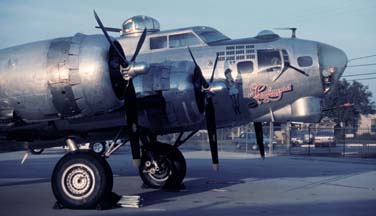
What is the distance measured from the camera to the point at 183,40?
48.6 feet

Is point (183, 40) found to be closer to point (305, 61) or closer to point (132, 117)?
point (305, 61)

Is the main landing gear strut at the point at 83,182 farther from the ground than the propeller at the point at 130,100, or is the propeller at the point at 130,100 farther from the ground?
the propeller at the point at 130,100

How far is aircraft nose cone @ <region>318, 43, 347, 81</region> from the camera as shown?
1357 cm

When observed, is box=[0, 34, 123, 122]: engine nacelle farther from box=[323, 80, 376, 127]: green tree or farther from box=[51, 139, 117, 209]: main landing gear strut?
box=[323, 80, 376, 127]: green tree

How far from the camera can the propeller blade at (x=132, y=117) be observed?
1139 cm

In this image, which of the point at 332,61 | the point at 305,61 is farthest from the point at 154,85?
the point at 332,61

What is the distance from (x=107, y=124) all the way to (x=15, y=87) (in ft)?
8.18

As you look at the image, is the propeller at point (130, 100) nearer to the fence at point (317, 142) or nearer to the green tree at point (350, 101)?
the fence at point (317, 142)

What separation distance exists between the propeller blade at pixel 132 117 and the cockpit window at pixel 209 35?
4059 millimetres

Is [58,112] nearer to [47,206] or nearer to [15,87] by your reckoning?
[15,87]

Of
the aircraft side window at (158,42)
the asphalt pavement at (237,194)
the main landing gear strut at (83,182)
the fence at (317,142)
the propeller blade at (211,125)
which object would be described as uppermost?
the aircraft side window at (158,42)

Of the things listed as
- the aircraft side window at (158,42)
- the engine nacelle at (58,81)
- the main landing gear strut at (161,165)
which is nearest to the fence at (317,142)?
Result: the main landing gear strut at (161,165)

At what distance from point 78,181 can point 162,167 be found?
4197mm

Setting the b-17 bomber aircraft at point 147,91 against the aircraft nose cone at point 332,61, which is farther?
the aircraft nose cone at point 332,61
